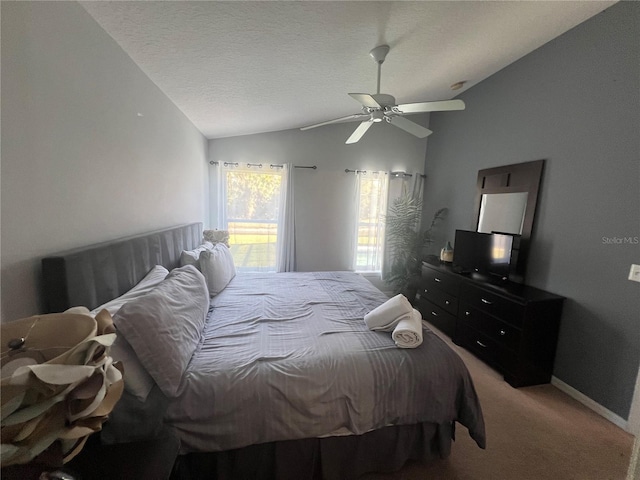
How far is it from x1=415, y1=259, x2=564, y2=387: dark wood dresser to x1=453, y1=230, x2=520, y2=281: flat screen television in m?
0.13

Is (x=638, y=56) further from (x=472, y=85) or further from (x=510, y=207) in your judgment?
(x=472, y=85)

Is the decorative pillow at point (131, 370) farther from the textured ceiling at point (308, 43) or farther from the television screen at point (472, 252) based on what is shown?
the television screen at point (472, 252)

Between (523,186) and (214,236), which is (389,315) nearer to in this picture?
(523,186)

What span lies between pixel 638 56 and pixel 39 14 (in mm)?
3390

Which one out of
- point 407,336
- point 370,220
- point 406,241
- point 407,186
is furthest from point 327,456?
point 407,186

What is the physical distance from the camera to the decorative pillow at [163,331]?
1091 mm

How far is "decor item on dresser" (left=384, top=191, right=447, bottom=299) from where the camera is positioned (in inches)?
152

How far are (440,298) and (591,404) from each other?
1.40 meters

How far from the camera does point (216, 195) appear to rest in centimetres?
374

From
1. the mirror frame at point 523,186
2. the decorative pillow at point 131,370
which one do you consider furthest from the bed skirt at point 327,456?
the mirror frame at point 523,186

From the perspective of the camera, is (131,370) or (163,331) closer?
(131,370)

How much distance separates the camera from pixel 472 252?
9.35 feet

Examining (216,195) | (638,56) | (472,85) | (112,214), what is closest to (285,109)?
(216,195)

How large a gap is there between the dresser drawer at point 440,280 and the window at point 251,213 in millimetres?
2217
